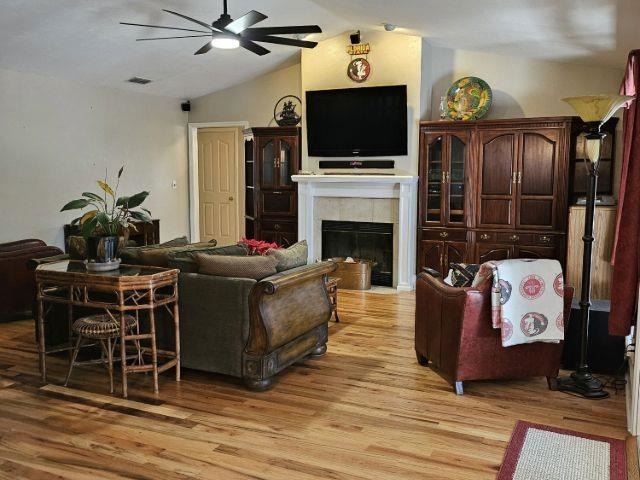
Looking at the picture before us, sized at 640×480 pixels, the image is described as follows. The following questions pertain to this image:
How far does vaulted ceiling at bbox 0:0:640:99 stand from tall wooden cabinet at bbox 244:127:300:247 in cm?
102

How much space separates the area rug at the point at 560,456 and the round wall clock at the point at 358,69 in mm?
4957

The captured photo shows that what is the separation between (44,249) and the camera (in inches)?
225

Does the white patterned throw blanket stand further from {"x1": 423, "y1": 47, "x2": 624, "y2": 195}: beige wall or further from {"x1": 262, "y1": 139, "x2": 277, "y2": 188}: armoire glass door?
{"x1": 262, "y1": 139, "x2": 277, "y2": 188}: armoire glass door

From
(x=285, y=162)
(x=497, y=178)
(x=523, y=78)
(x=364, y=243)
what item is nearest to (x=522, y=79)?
(x=523, y=78)

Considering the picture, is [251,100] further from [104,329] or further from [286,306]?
[104,329]

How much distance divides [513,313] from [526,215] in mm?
3304

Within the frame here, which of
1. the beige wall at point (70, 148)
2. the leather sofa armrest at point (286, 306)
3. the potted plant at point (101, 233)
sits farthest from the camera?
the beige wall at point (70, 148)

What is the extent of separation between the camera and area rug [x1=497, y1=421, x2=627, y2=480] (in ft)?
8.83

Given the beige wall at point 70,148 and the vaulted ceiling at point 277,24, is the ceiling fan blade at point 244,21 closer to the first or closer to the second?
the vaulted ceiling at point 277,24

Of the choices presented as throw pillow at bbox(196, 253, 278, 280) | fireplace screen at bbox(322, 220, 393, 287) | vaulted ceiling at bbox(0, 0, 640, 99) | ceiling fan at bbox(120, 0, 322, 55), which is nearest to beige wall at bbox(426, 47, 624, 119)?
vaulted ceiling at bbox(0, 0, 640, 99)

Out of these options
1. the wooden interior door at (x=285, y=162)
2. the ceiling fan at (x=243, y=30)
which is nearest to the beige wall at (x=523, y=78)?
the wooden interior door at (x=285, y=162)

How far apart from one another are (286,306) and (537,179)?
3871mm

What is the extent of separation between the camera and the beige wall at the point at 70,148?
6312mm

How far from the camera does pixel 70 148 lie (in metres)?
6.95
